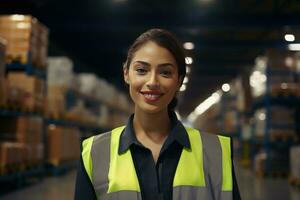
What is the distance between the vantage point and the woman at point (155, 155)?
1.39 meters

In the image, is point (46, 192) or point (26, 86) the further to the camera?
point (26, 86)

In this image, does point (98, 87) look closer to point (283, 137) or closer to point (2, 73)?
point (283, 137)

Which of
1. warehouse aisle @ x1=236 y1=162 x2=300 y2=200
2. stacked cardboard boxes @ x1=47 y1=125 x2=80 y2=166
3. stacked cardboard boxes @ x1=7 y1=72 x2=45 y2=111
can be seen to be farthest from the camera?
stacked cardboard boxes @ x1=47 y1=125 x2=80 y2=166

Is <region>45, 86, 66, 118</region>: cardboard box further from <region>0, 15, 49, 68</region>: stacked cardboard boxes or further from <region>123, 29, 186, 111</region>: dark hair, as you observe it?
<region>123, 29, 186, 111</region>: dark hair

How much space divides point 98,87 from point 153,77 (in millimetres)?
11978

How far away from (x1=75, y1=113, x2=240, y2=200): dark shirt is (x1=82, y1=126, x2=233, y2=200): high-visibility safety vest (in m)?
0.02

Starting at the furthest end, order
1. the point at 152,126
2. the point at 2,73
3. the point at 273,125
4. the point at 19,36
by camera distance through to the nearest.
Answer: the point at 273,125
the point at 19,36
the point at 2,73
the point at 152,126

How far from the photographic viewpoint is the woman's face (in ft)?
4.61

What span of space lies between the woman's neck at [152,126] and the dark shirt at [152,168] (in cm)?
4

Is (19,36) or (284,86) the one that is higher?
(19,36)

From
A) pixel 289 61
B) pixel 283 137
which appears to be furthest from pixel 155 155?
pixel 289 61

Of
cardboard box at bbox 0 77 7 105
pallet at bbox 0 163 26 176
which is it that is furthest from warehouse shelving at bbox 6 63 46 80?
pallet at bbox 0 163 26 176

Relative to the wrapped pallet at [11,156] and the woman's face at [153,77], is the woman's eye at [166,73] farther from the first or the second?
the wrapped pallet at [11,156]

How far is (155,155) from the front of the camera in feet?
4.74
